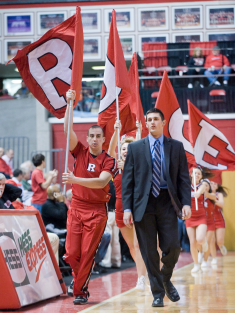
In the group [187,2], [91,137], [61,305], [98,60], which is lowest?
[61,305]

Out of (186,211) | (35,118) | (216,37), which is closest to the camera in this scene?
(186,211)

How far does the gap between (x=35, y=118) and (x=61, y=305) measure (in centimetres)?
1244

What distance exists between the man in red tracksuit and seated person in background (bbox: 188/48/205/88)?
10.8m

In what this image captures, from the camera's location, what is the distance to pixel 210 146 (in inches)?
338

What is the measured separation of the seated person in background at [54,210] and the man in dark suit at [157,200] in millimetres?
3504

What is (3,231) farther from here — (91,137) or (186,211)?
(186,211)

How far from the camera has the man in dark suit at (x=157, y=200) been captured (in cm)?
477

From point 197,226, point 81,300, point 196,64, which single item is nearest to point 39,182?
point 197,226

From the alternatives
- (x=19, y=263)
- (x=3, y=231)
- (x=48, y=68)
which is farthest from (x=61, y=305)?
(x=48, y=68)

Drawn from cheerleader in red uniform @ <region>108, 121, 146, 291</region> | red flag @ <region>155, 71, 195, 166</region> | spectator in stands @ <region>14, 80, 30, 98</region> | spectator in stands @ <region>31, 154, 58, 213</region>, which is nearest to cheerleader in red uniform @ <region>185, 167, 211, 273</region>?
red flag @ <region>155, 71, 195, 166</region>

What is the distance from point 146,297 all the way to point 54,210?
3086mm

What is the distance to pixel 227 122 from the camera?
16234 millimetres

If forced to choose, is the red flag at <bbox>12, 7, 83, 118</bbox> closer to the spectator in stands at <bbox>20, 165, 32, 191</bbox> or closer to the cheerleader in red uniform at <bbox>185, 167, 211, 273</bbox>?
the cheerleader in red uniform at <bbox>185, 167, 211, 273</bbox>

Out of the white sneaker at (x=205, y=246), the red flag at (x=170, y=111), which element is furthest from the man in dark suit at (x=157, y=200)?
the white sneaker at (x=205, y=246)
